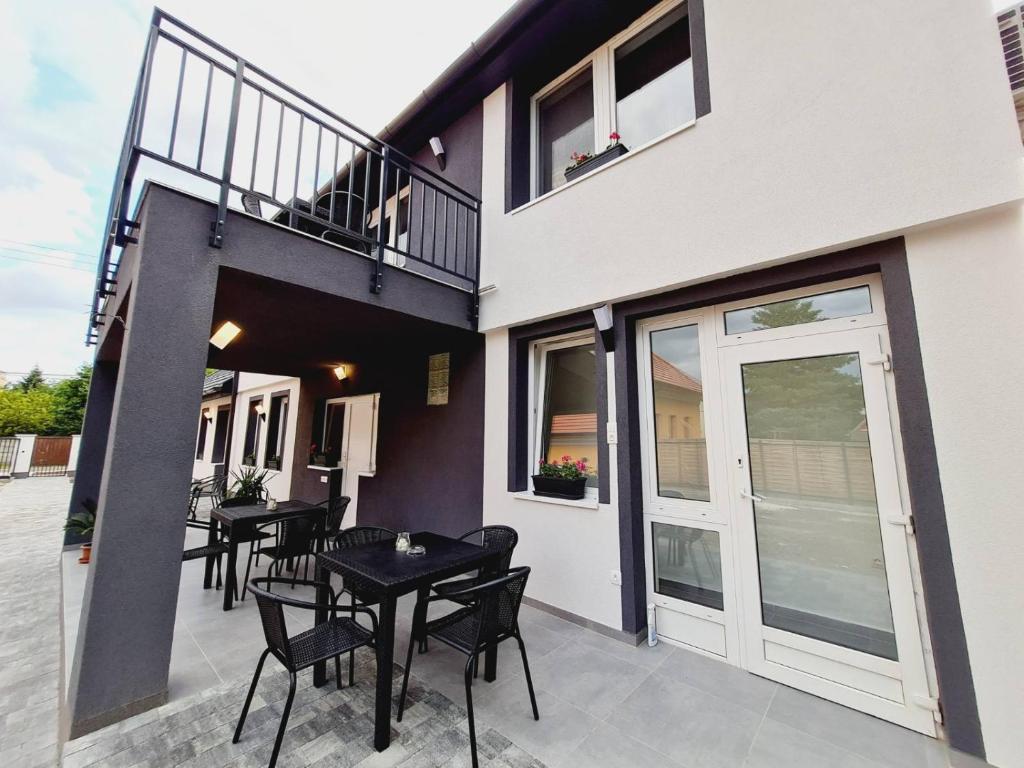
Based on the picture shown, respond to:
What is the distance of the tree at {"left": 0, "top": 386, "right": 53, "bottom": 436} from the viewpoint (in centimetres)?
1894

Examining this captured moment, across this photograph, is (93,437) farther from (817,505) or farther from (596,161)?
(817,505)

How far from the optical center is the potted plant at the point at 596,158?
3605mm

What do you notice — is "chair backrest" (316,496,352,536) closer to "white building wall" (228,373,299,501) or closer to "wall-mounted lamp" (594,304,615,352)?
"wall-mounted lamp" (594,304,615,352)

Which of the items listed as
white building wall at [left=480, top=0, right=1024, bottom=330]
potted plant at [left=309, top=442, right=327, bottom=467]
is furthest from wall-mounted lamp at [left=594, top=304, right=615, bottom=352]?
potted plant at [left=309, top=442, right=327, bottom=467]

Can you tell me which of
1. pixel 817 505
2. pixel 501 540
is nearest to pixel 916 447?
pixel 817 505

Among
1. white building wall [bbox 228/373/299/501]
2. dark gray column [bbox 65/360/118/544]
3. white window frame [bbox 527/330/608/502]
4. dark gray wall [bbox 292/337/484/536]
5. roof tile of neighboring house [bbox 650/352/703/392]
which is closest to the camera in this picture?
roof tile of neighboring house [bbox 650/352/703/392]

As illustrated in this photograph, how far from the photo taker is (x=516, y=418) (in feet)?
13.3

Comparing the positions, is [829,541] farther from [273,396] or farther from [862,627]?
[273,396]

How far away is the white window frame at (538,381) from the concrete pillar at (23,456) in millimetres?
20996

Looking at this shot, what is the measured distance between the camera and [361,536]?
121 inches

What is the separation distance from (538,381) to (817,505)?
2.48m

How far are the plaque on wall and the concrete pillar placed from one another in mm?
19449

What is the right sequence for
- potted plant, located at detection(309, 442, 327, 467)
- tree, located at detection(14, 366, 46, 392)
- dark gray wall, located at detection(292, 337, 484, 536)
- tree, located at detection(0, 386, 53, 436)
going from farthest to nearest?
tree, located at detection(14, 366, 46, 392) < tree, located at detection(0, 386, 53, 436) < potted plant, located at detection(309, 442, 327, 467) < dark gray wall, located at detection(292, 337, 484, 536)

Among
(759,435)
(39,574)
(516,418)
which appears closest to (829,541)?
(759,435)
